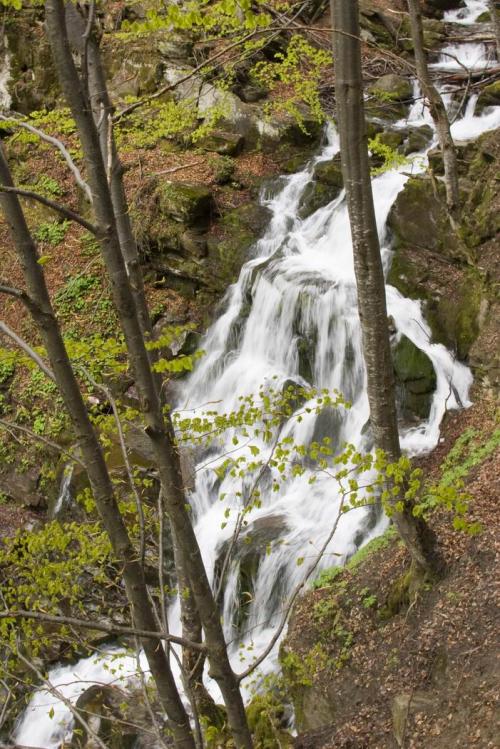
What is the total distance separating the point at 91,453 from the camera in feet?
9.55

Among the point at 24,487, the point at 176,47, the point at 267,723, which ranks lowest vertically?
the point at 267,723

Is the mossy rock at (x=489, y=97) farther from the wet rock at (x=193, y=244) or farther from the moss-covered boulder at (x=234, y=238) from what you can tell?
the wet rock at (x=193, y=244)

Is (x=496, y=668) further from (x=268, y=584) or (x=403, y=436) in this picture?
(x=403, y=436)

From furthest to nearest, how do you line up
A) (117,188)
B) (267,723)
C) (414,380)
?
(414,380) → (267,723) → (117,188)

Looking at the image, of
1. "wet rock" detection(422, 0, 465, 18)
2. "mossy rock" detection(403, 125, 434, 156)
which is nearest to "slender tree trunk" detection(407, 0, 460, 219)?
"mossy rock" detection(403, 125, 434, 156)

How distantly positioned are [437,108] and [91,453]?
7.02 m

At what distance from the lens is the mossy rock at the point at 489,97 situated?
40.5 feet

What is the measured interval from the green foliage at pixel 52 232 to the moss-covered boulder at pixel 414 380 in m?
7.92

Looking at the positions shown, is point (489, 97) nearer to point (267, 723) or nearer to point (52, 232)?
point (52, 232)

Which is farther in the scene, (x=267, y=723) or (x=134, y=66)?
(x=134, y=66)

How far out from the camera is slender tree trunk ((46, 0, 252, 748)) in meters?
2.41

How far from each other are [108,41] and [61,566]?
14719 millimetres

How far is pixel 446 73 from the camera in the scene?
14242mm

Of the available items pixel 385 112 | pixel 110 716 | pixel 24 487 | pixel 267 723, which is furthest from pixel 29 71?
pixel 267 723
